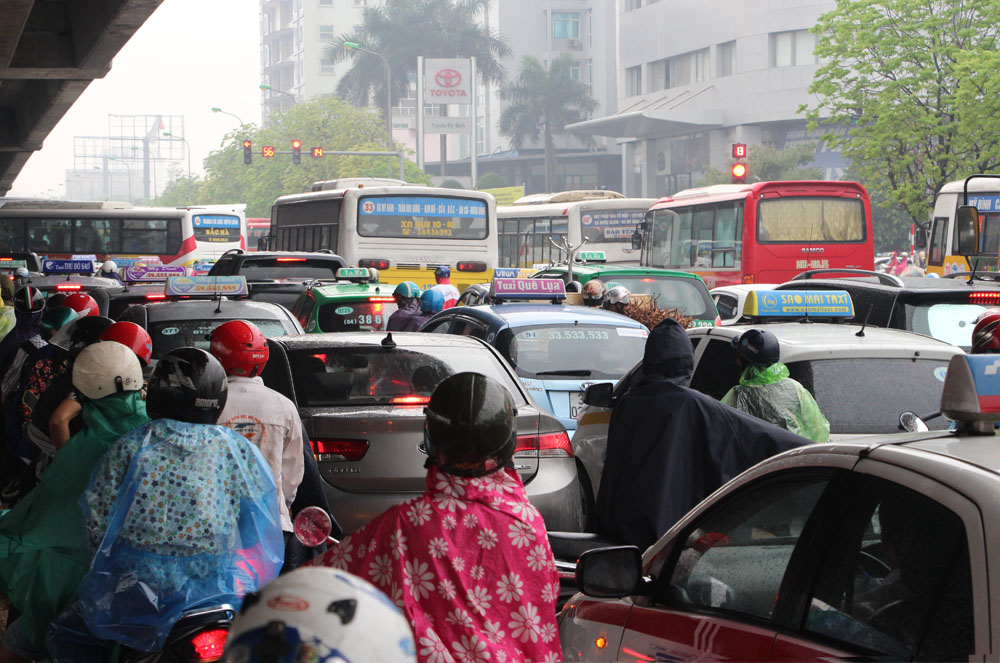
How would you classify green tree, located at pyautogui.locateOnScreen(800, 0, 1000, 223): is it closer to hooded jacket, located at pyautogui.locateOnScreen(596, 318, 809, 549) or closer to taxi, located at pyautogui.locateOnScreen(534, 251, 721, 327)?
taxi, located at pyautogui.locateOnScreen(534, 251, 721, 327)

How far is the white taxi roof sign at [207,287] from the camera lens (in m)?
10.3

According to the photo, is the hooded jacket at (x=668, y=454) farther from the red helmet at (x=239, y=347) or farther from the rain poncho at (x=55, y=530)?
the rain poncho at (x=55, y=530)

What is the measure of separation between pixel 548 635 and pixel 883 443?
0.84 metres

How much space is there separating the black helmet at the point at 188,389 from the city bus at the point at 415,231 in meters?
23.3

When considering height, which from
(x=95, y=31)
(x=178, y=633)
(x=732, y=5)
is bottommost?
(x=178, y=633)

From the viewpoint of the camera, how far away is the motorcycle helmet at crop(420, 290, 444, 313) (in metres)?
12.7

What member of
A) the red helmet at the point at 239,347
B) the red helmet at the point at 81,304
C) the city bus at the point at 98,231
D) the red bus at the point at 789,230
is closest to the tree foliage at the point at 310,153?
the city bus at the point at 98,231

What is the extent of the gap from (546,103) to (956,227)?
2652 inches

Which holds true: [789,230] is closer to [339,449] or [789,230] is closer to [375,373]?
[375,373]

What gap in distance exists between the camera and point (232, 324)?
5.20 meters

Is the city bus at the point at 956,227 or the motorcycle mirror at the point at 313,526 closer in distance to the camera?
the motorcycle mirror at the point at 313,526

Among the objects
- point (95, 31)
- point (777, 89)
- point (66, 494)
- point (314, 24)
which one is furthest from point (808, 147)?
point (314, 24)

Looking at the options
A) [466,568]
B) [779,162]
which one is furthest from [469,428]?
[779,162]

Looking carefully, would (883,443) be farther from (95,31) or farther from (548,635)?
(95,31)
